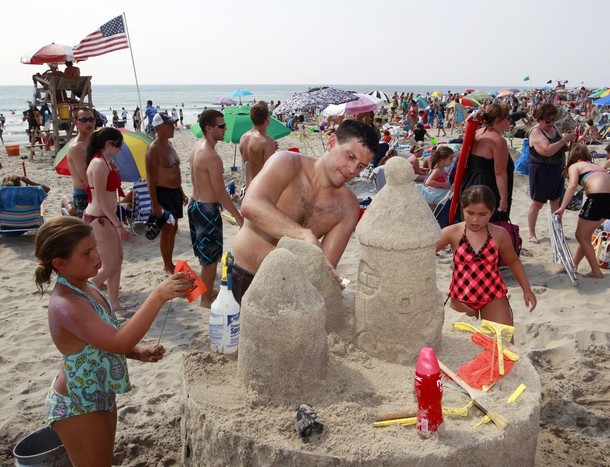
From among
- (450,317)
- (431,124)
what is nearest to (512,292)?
(450,317)

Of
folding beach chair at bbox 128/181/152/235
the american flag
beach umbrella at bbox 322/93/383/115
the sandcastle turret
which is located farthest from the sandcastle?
beach umbrella at bbox 322/93/383/115

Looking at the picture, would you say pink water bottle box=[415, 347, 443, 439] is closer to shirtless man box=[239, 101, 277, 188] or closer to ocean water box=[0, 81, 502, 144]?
shirtless man box=[239, 101, 277, 188]

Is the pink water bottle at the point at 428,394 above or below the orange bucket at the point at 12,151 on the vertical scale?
above

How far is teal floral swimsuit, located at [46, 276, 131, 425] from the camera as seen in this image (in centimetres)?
241

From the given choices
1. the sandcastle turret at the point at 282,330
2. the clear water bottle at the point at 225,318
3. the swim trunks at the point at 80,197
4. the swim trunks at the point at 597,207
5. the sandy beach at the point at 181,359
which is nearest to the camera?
the sandcastle turret at the point at 282,330

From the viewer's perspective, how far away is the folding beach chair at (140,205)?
27.8 feet

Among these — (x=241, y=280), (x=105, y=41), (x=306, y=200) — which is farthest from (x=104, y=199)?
(x=105, y=41)

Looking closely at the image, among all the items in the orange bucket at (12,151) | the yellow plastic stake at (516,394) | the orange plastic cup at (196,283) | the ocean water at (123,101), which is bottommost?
the ocean water at (123,101)

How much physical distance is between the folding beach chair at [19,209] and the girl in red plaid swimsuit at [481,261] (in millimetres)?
7081

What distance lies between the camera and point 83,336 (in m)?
2.29

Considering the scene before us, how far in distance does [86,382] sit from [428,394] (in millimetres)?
1626

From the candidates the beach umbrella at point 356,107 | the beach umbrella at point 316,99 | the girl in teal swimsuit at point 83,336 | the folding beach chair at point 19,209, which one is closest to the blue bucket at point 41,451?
the girl in teal swimsuit at point 83,336

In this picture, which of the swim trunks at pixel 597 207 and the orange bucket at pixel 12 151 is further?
the orange bucket at pixel 12 151

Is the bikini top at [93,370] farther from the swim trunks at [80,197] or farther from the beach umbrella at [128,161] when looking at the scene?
the beach umbrella at [128,161]
